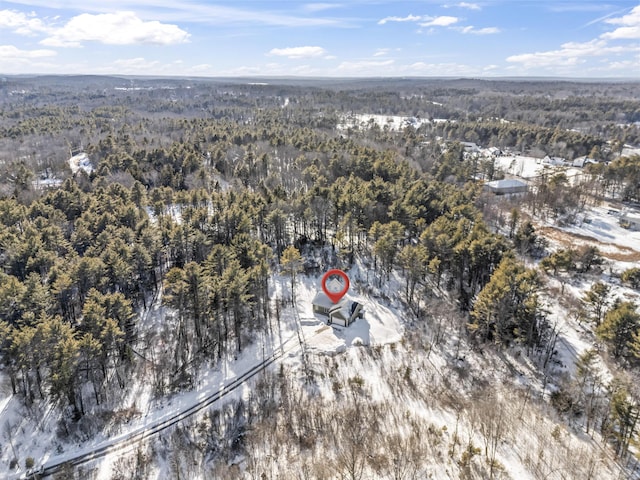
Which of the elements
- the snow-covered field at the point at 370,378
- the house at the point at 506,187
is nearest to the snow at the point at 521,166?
the house at the point at 506,187

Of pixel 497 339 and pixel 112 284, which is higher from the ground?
pixel 112 284

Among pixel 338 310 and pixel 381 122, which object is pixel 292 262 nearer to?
pixel 338 310

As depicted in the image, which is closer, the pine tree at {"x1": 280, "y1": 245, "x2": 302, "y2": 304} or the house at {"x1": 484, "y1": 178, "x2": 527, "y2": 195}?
the pine tree at {"x1": 280, "y1": 245, "x2": 302, "y2": 304}

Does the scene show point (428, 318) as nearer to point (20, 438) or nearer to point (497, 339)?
point (497, 339)

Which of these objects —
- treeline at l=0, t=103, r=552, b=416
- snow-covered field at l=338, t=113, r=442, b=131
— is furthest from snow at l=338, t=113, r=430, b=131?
treeline at l=0, t=103, r=552, b=416

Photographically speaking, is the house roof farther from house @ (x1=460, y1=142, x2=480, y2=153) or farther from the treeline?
house @ (x1=460, y1=142, x2=480, y2=153)

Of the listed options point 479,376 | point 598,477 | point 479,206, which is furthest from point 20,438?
point 479,206

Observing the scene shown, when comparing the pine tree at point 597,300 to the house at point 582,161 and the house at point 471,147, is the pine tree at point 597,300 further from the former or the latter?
the house at point 471,147

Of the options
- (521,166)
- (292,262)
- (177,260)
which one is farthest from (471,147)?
(177,260)
